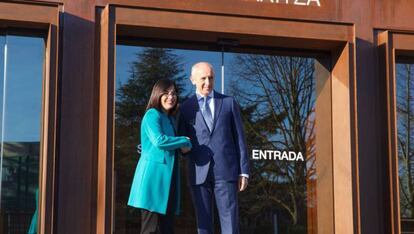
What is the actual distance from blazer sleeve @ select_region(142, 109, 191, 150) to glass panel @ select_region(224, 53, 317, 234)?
1.83m

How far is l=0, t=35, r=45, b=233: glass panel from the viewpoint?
7055 millimetres

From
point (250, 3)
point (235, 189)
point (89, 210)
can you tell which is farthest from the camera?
point (250, 3)

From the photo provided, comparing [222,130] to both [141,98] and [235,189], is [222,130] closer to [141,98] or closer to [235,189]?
[235,189]

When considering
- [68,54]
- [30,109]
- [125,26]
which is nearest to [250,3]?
[125,26]

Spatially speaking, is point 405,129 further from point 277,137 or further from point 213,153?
point 213,153

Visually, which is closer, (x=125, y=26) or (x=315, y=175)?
(x=125, y=26)

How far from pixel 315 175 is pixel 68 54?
2847mm

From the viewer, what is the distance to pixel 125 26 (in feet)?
23.6

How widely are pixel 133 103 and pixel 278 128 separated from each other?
1550 mm

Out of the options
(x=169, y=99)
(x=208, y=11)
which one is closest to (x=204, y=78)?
(x=169, y=99)

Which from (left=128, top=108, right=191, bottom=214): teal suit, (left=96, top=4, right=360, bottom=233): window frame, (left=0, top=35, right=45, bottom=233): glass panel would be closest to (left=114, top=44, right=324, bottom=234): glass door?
(left=96, top=4, right=360, bottom=233): window frame

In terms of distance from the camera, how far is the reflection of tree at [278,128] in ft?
25.9

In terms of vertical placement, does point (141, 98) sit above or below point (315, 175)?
above

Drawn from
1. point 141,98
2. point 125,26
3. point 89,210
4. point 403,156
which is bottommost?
point 89,210
